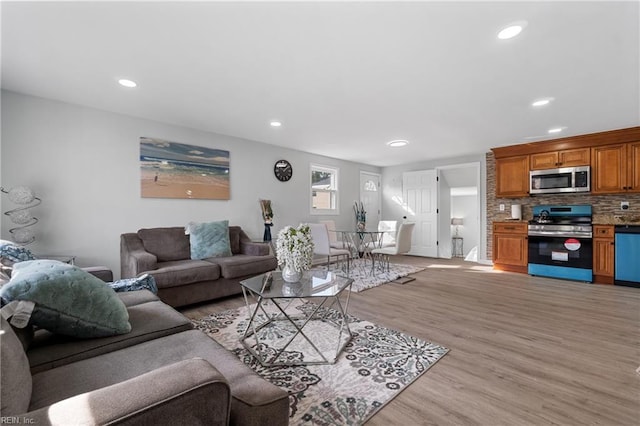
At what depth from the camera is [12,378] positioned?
0.78m

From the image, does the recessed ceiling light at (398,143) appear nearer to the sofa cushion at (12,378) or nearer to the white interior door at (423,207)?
the white interior door at (423,207)

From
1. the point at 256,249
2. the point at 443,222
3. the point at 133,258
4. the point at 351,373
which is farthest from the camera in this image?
the point at 443,222

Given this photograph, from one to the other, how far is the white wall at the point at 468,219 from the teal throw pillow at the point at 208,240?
21.2ft

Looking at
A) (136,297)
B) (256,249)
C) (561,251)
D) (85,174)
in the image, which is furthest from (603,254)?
(85,174)

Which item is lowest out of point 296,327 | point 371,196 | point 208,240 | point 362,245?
point 296,327

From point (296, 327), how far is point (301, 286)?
1.03ft

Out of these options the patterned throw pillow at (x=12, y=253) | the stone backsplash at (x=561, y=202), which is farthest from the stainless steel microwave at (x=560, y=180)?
the patterned throw pillow at (x=12, y=253)

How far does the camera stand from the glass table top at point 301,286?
6.63 ft

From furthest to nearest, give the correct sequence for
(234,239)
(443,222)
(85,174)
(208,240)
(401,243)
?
(443,222) < (401,243) < (234,239) < (208,240) < (85,174)

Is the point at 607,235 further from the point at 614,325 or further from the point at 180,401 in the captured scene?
the point at 180,401

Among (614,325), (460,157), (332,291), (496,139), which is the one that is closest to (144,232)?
(332,291)

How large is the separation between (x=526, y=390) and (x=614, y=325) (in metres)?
1.83

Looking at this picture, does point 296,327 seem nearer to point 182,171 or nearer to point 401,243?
point 182,171

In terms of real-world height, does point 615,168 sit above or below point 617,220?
above
